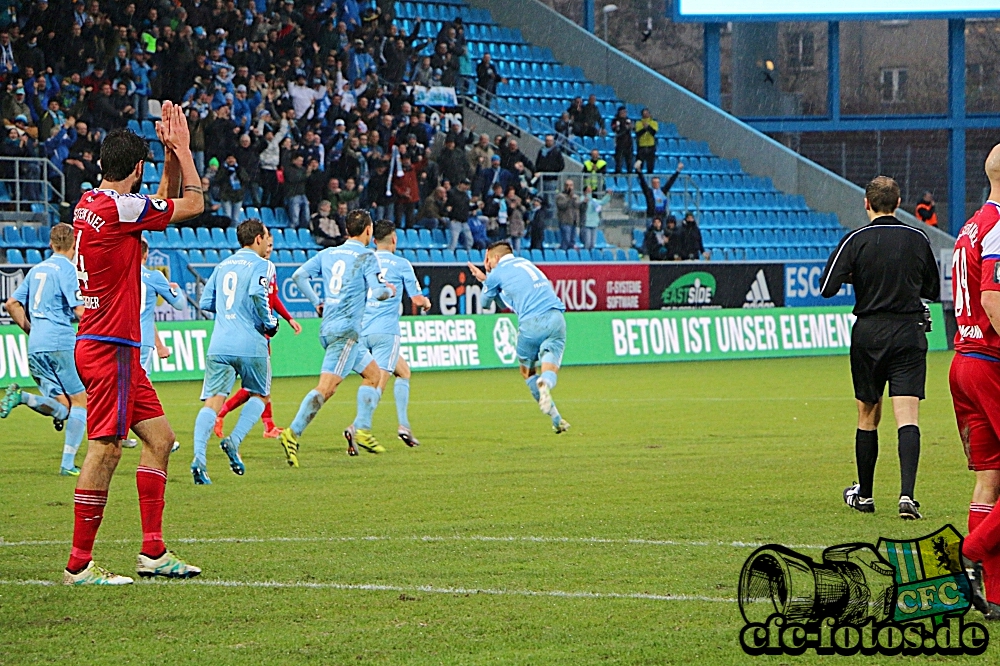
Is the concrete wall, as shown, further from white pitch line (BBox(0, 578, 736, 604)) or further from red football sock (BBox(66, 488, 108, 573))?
red football sock (BBox(66, 488, 108, 573))

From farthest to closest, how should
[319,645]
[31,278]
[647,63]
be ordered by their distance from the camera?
1. [647,63]
2. [31,278]
3. [319,645]

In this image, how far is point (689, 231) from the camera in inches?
1240

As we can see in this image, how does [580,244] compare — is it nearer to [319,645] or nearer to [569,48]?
[569,48]

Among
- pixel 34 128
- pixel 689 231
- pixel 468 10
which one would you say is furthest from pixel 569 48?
pixel 34 128

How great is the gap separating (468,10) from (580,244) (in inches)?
413

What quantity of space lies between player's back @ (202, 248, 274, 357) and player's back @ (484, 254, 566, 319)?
13.5 feet

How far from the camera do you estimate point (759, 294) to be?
31.1 metres

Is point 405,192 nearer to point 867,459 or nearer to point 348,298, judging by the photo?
point 348,298

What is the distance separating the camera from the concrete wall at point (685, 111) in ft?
125

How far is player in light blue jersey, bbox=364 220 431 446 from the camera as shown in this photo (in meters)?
13.9

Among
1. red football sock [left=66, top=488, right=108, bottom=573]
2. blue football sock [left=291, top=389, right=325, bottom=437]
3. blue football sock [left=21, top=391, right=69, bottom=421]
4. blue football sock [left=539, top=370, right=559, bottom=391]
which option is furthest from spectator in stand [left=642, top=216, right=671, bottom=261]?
red football sock [left=66, top=488, right=108, bottom=573]

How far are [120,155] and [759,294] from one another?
988 inches

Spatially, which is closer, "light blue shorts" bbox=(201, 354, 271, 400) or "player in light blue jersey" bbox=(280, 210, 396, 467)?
"light blue shorts" bbox=(201, 354, 271, 400)

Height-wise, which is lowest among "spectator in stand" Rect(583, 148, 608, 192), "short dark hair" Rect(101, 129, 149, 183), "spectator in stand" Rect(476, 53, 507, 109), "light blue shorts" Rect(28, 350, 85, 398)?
"light blue shorts" Rect(28, 350, 85, 398)
